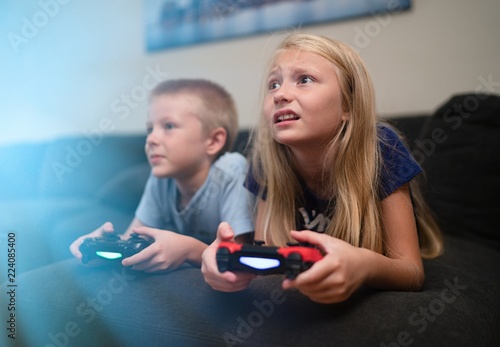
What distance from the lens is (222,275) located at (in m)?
0.55

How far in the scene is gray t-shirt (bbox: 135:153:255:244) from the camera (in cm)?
89

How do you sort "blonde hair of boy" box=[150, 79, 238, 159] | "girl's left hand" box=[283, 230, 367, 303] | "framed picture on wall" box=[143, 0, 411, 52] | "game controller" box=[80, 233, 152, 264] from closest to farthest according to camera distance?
"girl's left hand" box=[283, 230, 367, 303] → "game controller" box=[80, 233, 152, 264] → "blonde hair of boy" box=[150, 79, 238, 159] → "framed picture on wall" box=[143, 0, 411, 52]

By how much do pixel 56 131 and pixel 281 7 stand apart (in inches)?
32.0

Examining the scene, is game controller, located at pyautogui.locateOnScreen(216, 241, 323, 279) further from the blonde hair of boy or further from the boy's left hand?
the blonde hair of boy

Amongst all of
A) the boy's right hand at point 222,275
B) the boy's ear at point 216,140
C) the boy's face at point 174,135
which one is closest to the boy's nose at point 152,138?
the boy's face at point 174,135

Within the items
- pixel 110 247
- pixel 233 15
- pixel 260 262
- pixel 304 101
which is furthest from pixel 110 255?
pixel 233 15

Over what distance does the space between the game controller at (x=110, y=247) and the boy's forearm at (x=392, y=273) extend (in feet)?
1.06

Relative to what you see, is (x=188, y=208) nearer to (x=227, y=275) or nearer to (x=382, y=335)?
(x=227, y=275)

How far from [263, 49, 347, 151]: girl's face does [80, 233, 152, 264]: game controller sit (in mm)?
265

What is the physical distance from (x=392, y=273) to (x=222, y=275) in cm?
24

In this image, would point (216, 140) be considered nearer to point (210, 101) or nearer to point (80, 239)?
point (210, 101)

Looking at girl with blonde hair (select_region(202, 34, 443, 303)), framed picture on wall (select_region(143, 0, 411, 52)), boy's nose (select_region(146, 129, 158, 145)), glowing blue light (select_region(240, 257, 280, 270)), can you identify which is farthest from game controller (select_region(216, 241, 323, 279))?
framed picture on wall (select_region(143, 0, 411, 52))

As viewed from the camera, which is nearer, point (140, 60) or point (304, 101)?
point (304, 101)

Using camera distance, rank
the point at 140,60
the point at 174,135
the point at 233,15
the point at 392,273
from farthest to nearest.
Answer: the point at 140,60
the point at 233,15
the point at 174,135
the point at 392,273
